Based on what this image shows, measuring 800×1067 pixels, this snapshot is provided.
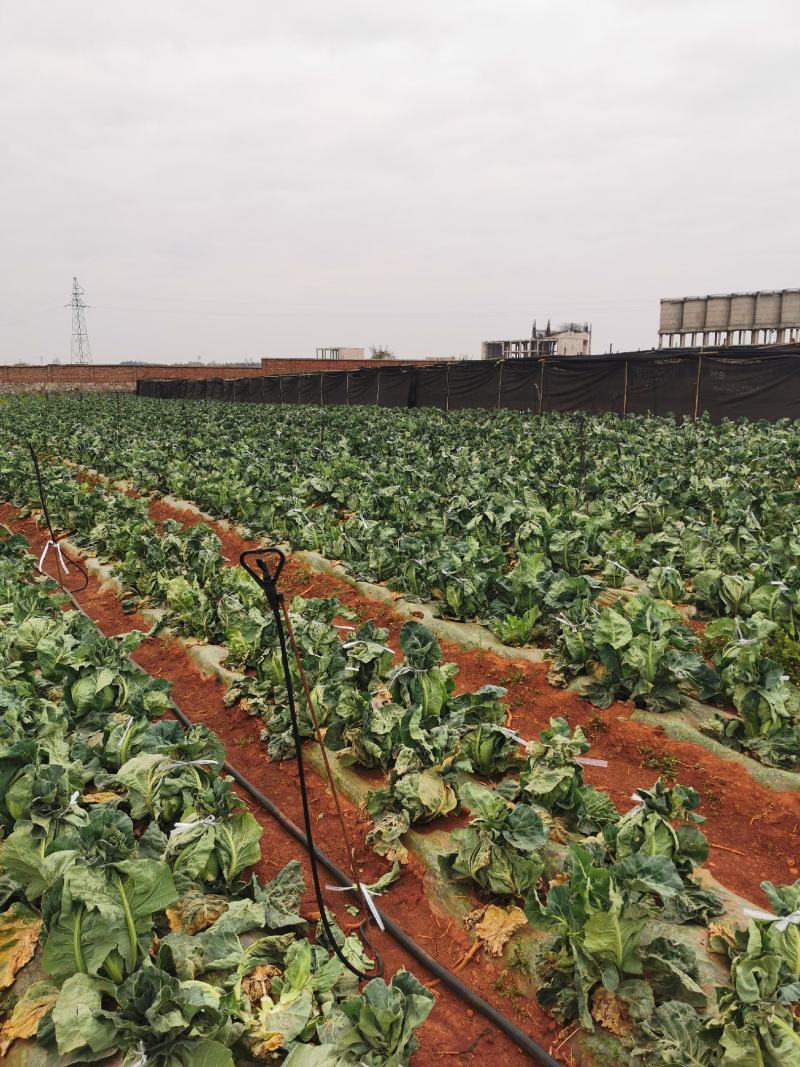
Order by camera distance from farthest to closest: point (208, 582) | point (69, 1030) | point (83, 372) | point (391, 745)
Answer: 1. point (83, 372)
2. point (208, 582)
3. point (391, 745)
4. point (69, 1030)

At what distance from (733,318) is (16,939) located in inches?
1652

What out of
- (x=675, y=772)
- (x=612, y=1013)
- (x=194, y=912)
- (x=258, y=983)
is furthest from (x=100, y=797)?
(x=675, y=772)

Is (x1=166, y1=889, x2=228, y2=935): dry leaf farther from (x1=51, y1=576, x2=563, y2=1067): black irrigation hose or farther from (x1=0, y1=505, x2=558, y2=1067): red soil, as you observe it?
(x1=51, y1=576, x2=563, y2=1067): black irrigation hose

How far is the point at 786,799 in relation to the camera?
4723mm

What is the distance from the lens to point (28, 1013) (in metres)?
3.05

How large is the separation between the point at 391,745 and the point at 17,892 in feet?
7.84

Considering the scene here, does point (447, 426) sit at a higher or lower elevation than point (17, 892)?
higher

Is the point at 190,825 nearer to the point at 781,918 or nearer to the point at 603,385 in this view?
the point at 781,918

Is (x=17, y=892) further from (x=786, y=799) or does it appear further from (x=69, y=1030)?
(x=786, y=799)

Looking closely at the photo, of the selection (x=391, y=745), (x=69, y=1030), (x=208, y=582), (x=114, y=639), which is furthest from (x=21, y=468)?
(x=69, y=1030)

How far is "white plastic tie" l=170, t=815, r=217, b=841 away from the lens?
3.90 meters

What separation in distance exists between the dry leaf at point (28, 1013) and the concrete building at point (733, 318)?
39138 millimetres

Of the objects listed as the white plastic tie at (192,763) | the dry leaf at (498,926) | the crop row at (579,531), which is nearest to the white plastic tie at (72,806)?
the white plastic tie at (192,763)

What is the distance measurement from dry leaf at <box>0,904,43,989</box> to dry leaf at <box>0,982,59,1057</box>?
15 cm
